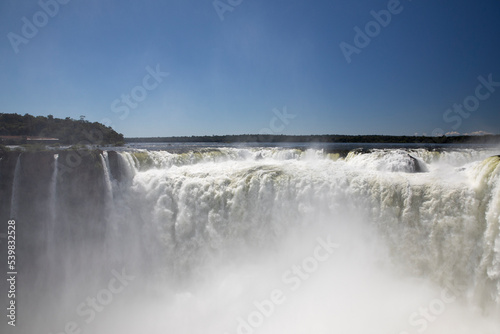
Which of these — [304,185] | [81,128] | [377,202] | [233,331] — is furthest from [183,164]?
[81,128]

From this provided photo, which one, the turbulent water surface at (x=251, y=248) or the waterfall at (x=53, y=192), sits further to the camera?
the waterfall at (x=53, y=192)

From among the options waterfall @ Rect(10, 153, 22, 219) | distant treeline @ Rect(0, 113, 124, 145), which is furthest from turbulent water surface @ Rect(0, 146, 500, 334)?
distant treeline @ Rect(0, 113, 124, 145)

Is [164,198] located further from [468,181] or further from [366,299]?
[468,181]

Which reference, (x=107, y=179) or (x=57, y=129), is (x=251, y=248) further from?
(x=57, y=129)

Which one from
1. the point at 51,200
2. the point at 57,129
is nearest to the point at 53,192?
the point at 51,200

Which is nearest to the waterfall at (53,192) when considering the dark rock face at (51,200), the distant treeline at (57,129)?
the dark rock face at (51,200)

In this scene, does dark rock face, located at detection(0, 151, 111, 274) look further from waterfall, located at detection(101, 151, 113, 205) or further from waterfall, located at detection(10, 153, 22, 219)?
waterfall, located at detection(101, 151, 113, 205)

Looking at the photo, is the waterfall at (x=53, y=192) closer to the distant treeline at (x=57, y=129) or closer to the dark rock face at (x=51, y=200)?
the dark rock face at (x=51, y=200)
